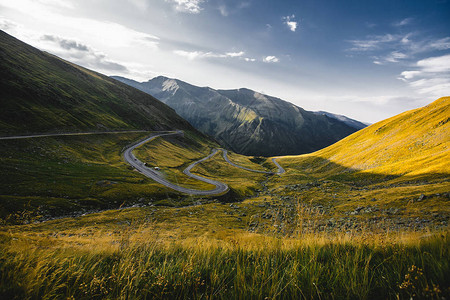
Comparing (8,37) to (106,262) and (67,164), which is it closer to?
(67,164)

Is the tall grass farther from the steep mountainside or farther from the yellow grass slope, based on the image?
the steep mountainside

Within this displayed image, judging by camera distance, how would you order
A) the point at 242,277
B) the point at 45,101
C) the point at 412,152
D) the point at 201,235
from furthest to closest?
the point at 45,101 → the point at 412,152 → the point at 201,235 → the point at 242,277

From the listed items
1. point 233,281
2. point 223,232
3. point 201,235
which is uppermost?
point 233,281

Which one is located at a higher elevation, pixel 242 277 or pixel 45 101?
pixel 242 277

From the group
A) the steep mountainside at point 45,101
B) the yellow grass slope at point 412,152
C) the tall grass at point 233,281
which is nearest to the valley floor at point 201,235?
the tall grass at point 233,281

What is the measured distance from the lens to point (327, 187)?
6122cm

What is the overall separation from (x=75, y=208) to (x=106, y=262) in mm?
46867

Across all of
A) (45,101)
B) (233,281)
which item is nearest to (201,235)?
(233,281)

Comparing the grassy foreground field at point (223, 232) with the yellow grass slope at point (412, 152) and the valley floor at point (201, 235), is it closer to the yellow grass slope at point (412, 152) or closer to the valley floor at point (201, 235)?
the valley floor at point (201, 235)

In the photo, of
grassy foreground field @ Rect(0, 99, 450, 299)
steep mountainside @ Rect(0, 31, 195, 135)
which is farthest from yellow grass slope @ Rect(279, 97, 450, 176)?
steep mountainside @ Rect(0, 31, 195, 135)

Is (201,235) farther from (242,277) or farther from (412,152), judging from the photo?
(412,152)

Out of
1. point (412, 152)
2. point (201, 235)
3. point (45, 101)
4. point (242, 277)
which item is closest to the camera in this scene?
point (242, 277)

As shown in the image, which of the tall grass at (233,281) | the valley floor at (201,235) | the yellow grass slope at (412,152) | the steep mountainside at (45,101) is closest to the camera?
the tall grass at (233,281)

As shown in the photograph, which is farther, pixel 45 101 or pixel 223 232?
pixel 45 101
